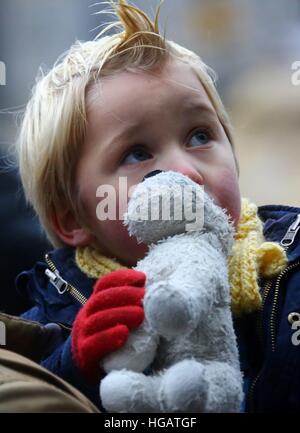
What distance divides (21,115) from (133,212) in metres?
0.39

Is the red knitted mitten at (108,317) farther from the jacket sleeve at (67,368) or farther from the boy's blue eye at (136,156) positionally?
the boy's blue eye at (136,156)

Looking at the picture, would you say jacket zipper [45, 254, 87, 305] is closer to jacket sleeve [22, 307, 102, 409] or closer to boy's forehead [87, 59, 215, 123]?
jacket sleeve [22, 307, 102, 409]

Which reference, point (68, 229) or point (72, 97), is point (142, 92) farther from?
point (68, 229)

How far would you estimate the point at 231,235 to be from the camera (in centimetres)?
64

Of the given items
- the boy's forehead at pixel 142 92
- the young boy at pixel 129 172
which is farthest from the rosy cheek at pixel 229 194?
the boy's forehead at pixel 142 92

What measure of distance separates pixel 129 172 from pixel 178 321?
11.6 inches

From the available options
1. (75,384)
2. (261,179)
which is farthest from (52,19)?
(75,384)

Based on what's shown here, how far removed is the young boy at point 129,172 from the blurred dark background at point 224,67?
47 millimetres

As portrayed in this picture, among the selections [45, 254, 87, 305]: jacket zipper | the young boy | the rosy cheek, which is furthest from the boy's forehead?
[45, 254, 87, 305]: jacket zipper

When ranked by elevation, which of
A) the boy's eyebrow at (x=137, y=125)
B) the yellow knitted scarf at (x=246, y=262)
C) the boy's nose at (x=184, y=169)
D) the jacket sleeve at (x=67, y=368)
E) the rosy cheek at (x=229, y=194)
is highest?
the boy's eyebrow at (x=137, y=125)

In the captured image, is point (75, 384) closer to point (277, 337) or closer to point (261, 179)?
point (277, 337)

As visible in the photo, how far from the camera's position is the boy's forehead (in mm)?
736

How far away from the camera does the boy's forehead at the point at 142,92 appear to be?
736 mm
